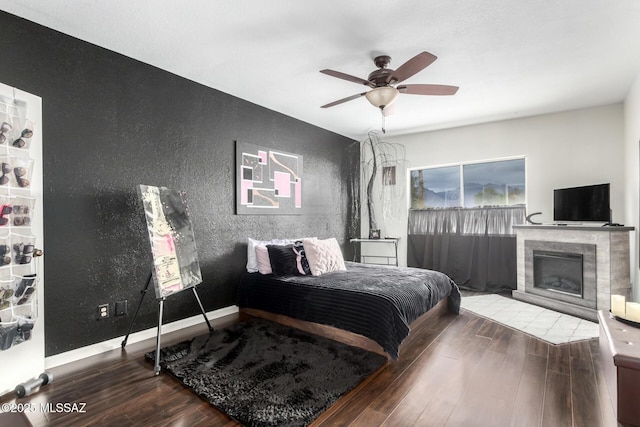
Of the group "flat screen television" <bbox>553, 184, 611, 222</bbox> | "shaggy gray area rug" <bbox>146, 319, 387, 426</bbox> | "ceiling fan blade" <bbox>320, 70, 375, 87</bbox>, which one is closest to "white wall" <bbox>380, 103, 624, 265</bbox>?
"flat screen television" <bbox>553, 184, 611, 222</bbox>

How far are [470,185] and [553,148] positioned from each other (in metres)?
1.20

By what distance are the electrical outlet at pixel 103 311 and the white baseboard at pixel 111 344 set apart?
0.22 m

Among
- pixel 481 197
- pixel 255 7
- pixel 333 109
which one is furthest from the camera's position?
pixel 481 197

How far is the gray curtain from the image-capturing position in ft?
16.1

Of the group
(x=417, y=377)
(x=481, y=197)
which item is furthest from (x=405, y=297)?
(x=481, y=197)

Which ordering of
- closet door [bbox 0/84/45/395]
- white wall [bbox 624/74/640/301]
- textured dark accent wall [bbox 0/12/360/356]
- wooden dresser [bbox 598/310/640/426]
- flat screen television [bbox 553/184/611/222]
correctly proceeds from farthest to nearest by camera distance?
1. flat screen television [bbox 553/184/611/222]
2. white wall [bbox 624/74/640/301]
3. textured dark accent wall [bbox 0/12/360/356]
4. closet door [bbox 0/84/45/395]
5. wooden dresser [bbox 598/310/640/426]

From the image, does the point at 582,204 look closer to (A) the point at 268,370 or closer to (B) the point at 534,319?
(B) the point at 534,319

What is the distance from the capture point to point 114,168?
9.50ft

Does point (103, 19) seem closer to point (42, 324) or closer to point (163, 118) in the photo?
point (163, 118)

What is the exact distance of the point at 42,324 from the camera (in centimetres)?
236

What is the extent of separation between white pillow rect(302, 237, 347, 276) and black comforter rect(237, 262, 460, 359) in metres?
0.12

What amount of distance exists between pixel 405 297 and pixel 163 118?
2892 millimetres

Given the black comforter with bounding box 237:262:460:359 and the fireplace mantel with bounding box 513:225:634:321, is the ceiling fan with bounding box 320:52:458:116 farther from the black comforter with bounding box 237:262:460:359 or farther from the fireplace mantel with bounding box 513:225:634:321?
the fireplace mantel with bounding box 513:225:634:321

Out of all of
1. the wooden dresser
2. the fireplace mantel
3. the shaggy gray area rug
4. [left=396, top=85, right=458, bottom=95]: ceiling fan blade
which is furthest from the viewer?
the fireplace mantel
